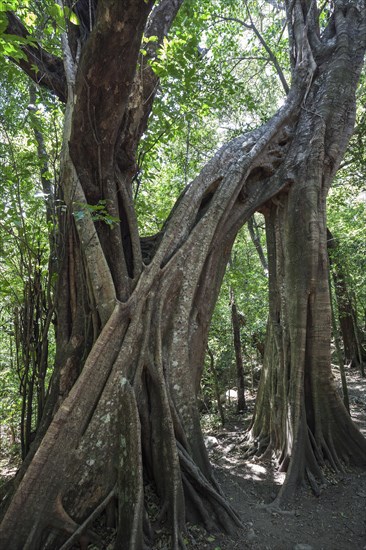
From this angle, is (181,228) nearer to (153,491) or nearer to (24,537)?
(153,491)

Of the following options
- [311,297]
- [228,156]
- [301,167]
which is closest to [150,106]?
[228,156]

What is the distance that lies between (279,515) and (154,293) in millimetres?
2199

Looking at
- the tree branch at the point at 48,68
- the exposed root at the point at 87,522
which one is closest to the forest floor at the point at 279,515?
the exposed root at the point at 87,522

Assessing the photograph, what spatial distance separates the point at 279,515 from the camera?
3.07 m

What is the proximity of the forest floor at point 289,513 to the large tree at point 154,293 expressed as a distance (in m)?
0.18

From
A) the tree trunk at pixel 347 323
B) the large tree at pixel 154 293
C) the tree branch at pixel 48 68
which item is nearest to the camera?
the large tree at pixel 154 293

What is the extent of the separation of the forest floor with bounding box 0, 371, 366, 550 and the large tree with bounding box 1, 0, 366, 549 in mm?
151

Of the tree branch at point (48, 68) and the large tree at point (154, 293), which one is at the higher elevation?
the tree branch at point (48, 68)

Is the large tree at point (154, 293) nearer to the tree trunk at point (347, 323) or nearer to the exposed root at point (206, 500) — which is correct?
the exposed root at point (206, 500)

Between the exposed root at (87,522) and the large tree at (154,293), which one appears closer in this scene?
the exposed root at (87,522)

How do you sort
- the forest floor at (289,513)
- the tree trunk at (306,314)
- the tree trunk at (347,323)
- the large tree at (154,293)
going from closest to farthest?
the large tree at (154,293) → the forest floor at (289,513) → the tree trunk at (306,314) → the tree trunk at (347,323)

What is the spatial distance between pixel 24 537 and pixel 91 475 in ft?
1.66

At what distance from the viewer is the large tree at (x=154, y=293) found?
98.5 inches

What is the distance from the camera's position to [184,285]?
3676mm
